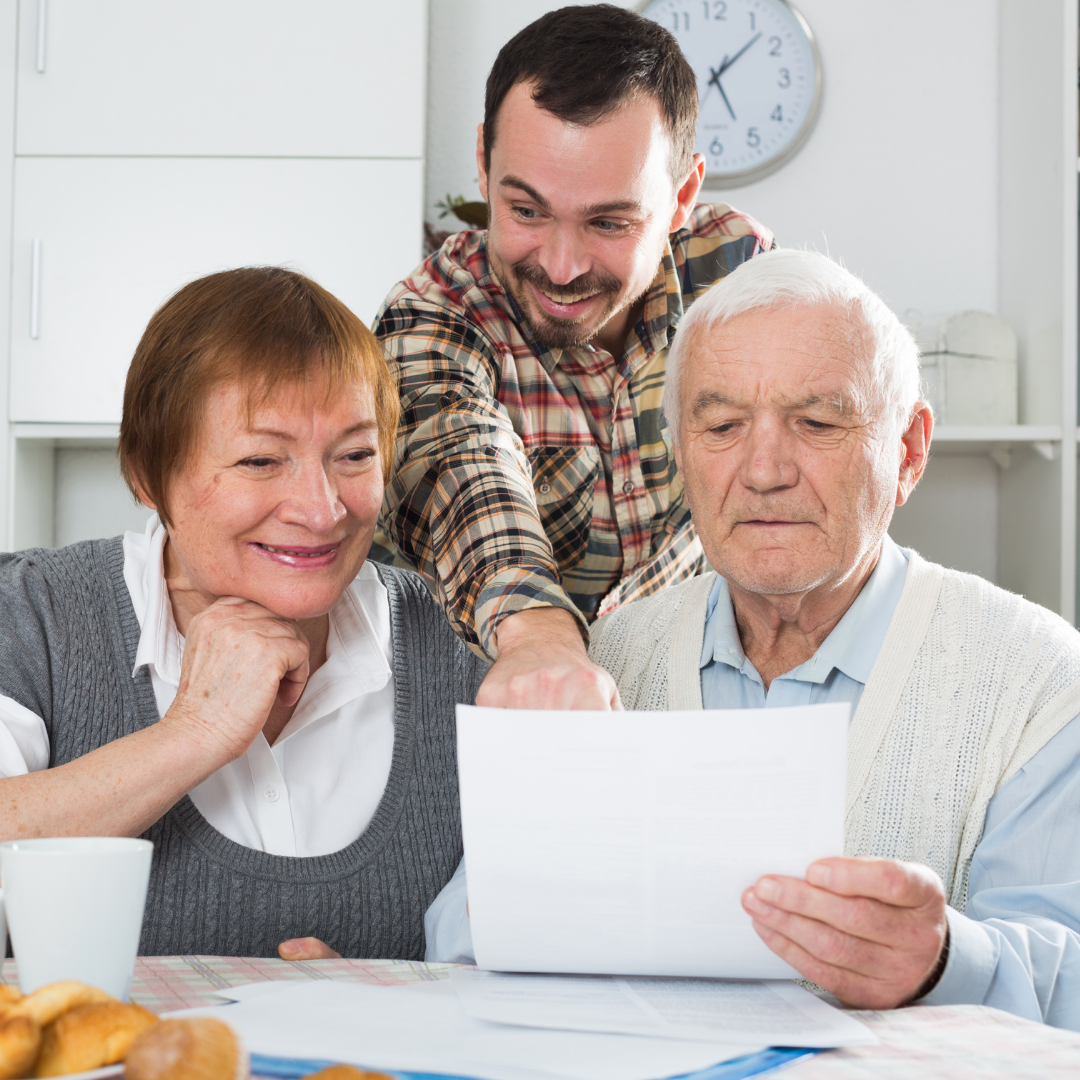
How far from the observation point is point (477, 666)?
142 centimetres

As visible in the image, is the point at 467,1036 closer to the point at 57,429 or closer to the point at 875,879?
the point at 875,879

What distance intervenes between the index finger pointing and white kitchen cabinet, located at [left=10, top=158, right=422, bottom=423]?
1921 mm

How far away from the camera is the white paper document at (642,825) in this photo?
75 centimetres

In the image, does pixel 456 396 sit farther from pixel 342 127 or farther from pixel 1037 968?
pixel 342 127

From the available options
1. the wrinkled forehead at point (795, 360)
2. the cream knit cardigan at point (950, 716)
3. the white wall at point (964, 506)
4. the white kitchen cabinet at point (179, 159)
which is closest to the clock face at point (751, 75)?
the white kitchen cabinet at point (179, 159)

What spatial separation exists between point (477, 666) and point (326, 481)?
323mm

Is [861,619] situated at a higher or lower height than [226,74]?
lower

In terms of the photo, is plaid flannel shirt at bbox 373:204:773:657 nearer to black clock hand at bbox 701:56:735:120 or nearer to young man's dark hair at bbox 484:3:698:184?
young man's dark hair at bbox 484:3:698:184

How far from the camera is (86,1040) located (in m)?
0.56

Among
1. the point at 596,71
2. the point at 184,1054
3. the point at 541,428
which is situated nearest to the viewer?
the point at 184,1054

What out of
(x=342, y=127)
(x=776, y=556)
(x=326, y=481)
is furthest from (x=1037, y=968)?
(x=342, y=127)

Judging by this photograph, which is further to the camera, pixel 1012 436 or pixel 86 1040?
pixel 1012 436

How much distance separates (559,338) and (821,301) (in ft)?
1.48

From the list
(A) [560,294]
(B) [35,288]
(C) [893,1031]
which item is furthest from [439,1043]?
(B) [35,288]
